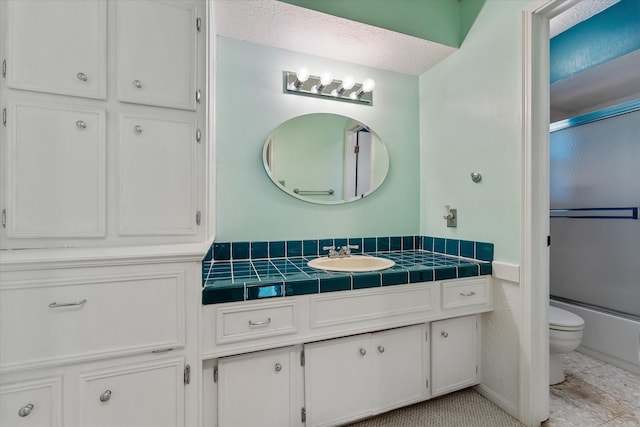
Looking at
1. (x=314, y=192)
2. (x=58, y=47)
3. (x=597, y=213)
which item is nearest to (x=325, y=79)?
(x=314, y=192)

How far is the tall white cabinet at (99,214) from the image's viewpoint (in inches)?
36.0

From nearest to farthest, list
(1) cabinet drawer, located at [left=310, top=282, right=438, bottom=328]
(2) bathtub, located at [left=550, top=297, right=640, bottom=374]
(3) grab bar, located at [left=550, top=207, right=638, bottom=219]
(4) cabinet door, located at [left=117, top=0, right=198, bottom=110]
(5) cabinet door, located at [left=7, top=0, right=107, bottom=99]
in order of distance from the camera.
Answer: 1. (5) cabinet door, located at [left=7, top=0, right=107, bottom=99]
2. (4) cabinet door, located at [left=117, top=0, right=198, bottom=110]
3. (1) cabinet drawer, located at [left=310, top=282, right=438, bottom=328]
4. (2) bathtub, located at [left=550, top=297, right=640, bottom=374]
5. (3) grab bar, located at [left=550, top=207, right=638, bottom=219]

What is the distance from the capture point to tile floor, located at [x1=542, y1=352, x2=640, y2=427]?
148cm

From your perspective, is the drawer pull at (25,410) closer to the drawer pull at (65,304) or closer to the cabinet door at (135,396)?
Answer: the cabinet door at (135,396)

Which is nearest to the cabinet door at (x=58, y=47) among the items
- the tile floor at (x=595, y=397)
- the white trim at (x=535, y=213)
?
the white trim at (x=535, y=213)

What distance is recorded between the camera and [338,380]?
4.47 ft

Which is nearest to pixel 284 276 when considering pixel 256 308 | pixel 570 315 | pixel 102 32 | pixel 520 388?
pixel 256 308

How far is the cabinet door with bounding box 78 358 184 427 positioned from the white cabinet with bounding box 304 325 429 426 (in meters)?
0.54

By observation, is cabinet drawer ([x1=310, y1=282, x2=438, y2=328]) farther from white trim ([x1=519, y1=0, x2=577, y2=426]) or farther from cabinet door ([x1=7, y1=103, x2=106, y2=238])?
cabinet door ([x1=7, y1=103, x2=106, y2=238])

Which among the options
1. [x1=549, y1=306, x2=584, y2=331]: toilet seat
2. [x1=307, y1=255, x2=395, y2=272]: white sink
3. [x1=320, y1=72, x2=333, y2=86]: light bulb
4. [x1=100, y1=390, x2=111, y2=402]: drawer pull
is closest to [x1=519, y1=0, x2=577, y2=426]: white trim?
[x1=549, y1=306, x2=584, y2=331]: toilet seat

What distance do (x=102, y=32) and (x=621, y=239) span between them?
3484 mm

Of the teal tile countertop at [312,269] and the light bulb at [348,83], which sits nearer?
the teal tile countertop at [312,269]

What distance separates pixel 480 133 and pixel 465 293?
3.11 feet

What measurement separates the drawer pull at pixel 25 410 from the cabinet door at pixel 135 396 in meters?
0.13
